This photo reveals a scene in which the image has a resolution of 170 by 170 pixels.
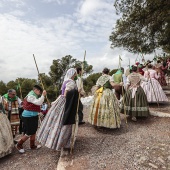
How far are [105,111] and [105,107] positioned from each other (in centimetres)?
12

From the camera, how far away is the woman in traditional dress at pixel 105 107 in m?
5.42

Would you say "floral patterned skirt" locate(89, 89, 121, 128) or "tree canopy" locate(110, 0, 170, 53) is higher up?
"tree canopy" locate(110, 0, 170, 53)

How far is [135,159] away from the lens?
12.3ft

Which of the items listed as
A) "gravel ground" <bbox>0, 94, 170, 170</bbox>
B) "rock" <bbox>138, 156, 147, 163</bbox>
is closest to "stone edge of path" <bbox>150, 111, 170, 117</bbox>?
"gravel ground" <bbox>0, 94, 170, 170</bbox>

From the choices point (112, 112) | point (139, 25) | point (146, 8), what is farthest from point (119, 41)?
point (112, 112)

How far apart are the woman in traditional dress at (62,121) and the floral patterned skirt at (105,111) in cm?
139

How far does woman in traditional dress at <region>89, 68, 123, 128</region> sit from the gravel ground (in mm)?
305

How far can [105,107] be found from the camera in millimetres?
5480

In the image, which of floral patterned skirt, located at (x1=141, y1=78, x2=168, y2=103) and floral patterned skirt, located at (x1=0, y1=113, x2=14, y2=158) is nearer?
floral patterned skirt, located at (x1=0, y1=113, x2=14, y2=158)

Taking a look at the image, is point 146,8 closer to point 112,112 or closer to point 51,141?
point 112,112

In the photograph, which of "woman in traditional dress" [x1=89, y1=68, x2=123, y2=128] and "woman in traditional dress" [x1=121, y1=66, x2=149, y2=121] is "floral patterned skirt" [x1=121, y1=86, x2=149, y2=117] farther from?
"woman in traditional dress" [x1=89, y1=68, x2=123, y2=128]

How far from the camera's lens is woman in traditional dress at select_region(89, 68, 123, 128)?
5.42 m

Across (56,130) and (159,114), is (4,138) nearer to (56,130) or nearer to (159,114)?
(56,130)

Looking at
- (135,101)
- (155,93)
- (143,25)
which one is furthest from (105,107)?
(143,25)
